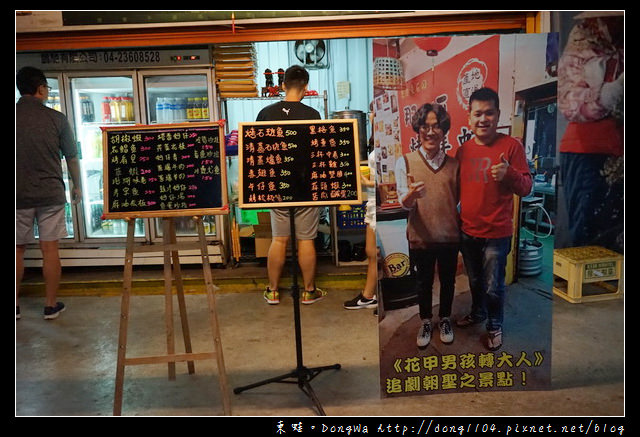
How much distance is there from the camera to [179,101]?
5.78m

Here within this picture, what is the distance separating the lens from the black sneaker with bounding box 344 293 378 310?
4695mm

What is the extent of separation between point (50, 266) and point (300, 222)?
7.13ft

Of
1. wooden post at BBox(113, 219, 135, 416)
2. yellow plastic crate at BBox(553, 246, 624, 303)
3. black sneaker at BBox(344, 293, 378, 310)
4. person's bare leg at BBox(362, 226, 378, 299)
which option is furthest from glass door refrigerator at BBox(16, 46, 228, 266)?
yellow plastic crate at BBox(553, 246, 624, 303)

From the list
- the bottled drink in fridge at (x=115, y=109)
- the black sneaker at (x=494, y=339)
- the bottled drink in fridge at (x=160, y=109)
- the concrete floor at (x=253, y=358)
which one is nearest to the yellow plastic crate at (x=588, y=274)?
the concrete floor at (x=253, y=358)

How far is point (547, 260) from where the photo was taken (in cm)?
305

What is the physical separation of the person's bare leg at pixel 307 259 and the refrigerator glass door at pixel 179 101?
1.25 metres

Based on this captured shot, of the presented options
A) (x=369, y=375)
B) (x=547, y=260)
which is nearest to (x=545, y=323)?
(x=547, y=260)

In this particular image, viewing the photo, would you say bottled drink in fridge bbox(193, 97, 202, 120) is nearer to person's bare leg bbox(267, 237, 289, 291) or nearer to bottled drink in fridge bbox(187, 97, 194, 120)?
bottled drink in fridge bbox(187, 97, 194, 120)

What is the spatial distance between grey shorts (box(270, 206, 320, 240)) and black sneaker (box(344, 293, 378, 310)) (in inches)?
26.9

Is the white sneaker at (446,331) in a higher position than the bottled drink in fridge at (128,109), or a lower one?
lower

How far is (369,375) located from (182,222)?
3.42 metres

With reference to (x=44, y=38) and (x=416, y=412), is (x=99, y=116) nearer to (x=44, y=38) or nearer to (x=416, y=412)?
(x=44, y=38)

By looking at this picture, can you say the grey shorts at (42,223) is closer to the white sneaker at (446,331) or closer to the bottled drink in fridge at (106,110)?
the bottled drink in fridge at (106,110)

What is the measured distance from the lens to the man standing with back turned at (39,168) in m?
4.36
